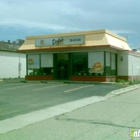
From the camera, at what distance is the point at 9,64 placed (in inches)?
1464

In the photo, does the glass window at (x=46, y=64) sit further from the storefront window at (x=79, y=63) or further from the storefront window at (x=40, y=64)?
the storefront window at (x=79, y=63)

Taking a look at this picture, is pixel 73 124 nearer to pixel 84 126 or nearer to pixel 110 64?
pixel 84 126

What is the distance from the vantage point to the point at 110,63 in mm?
27234

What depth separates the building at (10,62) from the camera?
36.2 m

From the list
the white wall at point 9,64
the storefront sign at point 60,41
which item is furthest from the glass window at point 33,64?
the white wall at point 9,64

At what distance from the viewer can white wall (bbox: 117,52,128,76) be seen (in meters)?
28.7

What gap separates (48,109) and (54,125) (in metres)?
3.03

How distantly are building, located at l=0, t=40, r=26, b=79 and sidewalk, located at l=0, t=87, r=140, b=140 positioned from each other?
26.3 metres

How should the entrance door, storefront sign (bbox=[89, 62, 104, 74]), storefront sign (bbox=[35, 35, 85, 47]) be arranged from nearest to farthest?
storefront sign (bbox=[89, 62, 104, 74]), storefront sign (bbox=[35, 35, 85, 47]), the entrance door

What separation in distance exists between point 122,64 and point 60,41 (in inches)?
280

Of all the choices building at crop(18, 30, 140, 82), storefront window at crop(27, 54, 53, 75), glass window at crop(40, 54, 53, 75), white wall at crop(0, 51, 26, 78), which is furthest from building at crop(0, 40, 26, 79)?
glass window at crop(40, 54, 53, 75)

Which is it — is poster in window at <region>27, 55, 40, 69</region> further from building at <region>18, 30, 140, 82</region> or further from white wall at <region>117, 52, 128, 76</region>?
white wall at <region>117, 52, 128, 76</region>

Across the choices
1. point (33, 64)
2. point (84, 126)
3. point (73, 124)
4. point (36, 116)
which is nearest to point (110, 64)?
point (33, 64)

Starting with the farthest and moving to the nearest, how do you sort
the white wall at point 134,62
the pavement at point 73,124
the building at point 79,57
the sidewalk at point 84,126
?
the white wall at point 134,62
the building at point 79,57
the pavement at point 73,124
the sidewalk at point 84,126
